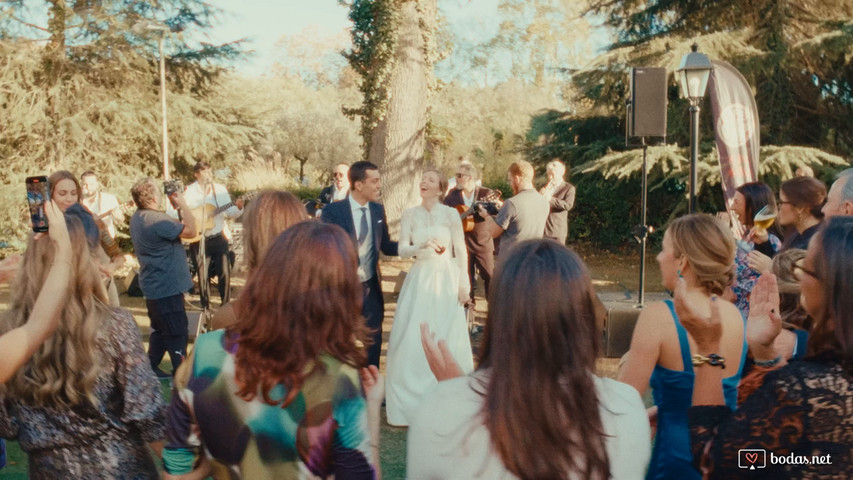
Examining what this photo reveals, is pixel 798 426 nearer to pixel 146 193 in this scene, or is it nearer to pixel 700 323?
pixel 700 323

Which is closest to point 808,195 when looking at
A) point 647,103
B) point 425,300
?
point 425,300

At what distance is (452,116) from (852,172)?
97.6ft

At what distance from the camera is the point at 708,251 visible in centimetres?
252

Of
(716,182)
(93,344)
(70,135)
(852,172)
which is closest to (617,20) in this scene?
(716,182)

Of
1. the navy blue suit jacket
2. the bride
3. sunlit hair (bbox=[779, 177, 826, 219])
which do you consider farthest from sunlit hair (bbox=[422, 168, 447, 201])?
sunlit hair (bbox=[779, 177, 826, 219])

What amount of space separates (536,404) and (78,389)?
1448mm

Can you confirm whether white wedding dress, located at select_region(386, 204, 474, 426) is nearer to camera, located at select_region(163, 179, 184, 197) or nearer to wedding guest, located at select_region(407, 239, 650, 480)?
camera, located at select_region(163, 179, 184, 197)

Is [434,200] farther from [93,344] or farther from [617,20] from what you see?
[617,20]

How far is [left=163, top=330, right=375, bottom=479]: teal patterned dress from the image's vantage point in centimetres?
176

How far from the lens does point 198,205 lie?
899 centimetres

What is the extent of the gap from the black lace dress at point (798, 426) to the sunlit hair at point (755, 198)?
312 centimetres

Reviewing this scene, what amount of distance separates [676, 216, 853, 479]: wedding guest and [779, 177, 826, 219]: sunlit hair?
2.58 m

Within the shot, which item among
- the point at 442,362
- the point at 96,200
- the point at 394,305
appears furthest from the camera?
the point at 394,305

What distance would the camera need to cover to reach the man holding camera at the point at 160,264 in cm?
606
